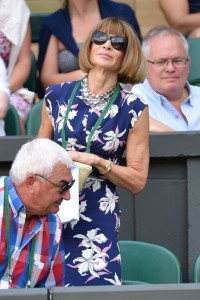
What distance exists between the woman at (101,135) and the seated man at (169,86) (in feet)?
4.34

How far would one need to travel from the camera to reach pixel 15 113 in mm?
6750

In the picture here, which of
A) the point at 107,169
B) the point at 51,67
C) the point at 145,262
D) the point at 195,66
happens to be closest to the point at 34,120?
the point at 51,67

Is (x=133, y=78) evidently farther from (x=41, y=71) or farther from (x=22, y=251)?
(x=41, y=71)

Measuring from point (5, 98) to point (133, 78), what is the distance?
138 cm

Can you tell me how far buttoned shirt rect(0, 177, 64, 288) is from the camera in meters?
4.34

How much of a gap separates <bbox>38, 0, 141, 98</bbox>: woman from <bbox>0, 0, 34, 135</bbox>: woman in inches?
5.6

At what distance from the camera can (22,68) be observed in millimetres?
7145

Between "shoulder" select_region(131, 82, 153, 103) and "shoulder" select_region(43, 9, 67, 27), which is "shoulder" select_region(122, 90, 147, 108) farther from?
"shoulder" select_region(43, 9, 67, 27)

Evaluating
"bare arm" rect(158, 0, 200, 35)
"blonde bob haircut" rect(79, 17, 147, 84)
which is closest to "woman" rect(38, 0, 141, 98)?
"bare arm" rect(158, 0, 200, 35)

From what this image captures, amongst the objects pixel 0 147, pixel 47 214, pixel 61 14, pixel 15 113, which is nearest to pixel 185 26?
pixel 61 14

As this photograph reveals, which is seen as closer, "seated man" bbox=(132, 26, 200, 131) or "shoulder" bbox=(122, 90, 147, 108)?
"shoulder" bbox=(122, 90, 147, 108)

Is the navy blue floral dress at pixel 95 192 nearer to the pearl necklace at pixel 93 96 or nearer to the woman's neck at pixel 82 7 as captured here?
the pearl necklace at pixel 93 96

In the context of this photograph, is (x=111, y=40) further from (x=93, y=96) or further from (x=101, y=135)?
(x=101, y=135)

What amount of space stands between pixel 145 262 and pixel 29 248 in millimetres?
1440
